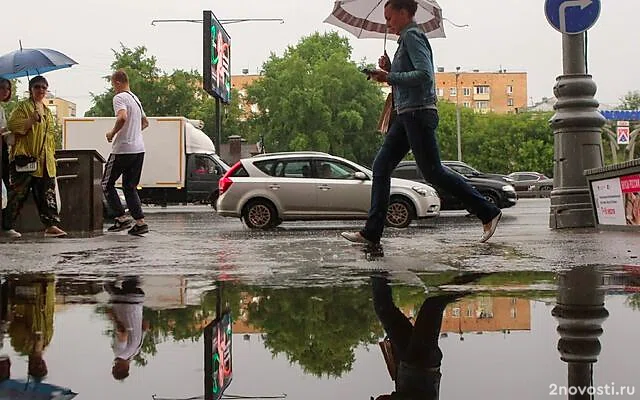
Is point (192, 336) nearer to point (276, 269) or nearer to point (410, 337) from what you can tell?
point (410, 337)

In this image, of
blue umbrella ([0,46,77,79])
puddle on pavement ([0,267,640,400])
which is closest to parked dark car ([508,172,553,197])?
blue umbrella ([0,46,77,79])

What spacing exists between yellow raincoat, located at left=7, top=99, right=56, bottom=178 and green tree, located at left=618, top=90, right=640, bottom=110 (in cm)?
8852

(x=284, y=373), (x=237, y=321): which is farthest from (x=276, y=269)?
(x=284, y=373)

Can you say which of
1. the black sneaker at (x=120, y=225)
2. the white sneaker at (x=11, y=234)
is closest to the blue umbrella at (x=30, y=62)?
the white sneaker at (x=11, y=234)

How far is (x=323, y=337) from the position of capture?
3.64 m

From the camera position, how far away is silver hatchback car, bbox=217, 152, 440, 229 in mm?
16562

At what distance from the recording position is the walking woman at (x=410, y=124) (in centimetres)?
727

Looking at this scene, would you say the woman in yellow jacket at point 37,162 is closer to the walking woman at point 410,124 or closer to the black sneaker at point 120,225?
the black sneaker at point 120,225

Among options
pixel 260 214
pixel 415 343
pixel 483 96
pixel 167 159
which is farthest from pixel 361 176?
pixel 483 96

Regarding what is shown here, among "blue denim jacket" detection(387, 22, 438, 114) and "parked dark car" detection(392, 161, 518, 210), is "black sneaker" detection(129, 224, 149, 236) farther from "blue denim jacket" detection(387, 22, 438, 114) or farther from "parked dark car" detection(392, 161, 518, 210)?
"parked dark car" detection(392, 161, 518, 210)

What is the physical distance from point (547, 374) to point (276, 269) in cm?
315

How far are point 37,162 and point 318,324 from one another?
21.9 ft

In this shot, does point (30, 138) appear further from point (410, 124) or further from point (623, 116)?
point (623, 116)

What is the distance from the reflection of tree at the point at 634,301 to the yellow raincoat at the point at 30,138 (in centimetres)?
718
